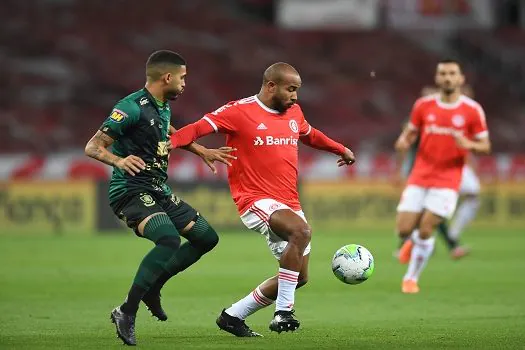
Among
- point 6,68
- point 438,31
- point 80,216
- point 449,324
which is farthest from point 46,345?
point 438,31

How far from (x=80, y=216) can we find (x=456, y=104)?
11537 mm

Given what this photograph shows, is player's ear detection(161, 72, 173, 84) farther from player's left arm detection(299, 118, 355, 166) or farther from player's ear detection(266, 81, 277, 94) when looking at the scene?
player's left arm detection(299, 118, 355, 166)

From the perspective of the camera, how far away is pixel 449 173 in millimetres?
12172

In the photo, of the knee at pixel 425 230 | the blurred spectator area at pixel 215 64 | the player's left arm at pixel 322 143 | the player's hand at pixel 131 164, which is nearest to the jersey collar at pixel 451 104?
the knee at pixel 425 230

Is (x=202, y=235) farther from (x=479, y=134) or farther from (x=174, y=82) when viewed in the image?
(x=479, y=134)

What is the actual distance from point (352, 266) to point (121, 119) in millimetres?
2127

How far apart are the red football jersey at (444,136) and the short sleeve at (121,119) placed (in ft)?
16.6

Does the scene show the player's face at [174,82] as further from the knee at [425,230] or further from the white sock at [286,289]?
the knee at [425,230]

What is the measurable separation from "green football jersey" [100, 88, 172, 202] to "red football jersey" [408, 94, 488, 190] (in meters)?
4.74

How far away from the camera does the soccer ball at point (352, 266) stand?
8461 millimetres

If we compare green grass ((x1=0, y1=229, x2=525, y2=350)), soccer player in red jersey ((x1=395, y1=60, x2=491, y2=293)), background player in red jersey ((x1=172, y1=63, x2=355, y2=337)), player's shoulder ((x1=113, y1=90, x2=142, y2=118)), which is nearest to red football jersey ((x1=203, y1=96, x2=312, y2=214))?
background player in red jersey ((x1=172, y1=63, x2=355, y2=337))

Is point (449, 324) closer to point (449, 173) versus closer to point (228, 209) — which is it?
point (449, 173)

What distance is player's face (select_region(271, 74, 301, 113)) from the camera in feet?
27.0

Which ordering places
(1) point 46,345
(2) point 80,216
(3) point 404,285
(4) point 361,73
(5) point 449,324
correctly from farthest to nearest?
(4) point 361,73 → (2) point 80,216 → (3) point 404,285 → (5) point 449,324 → (1) point 46,345
